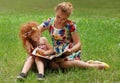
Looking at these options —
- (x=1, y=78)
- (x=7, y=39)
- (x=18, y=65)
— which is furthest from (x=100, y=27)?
(x=1, y=78)

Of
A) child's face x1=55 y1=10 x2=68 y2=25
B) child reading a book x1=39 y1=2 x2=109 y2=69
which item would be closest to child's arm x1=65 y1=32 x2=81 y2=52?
child reading a book x1=39 y1=2 x2=109 y2=69

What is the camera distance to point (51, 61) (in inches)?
260

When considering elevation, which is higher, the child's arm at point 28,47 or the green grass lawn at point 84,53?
the child's arm at point 28,47

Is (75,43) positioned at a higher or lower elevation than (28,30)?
lower

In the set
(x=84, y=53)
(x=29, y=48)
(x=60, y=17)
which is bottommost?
(x=84, y=53)

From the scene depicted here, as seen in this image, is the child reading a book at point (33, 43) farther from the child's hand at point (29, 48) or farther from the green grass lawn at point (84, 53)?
the green grass lawn at point (84, 53)

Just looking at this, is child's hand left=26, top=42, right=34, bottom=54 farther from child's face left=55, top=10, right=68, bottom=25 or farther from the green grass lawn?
child's face left=55, top=10, right=68, bottom=25

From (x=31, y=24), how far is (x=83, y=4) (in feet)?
75.8

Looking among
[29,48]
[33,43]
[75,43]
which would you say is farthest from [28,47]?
[75,43]

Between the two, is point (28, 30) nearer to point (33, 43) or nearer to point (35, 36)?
point (35, 36)

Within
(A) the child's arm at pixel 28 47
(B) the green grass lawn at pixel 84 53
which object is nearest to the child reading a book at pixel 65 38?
(B) the green grass lawn at pixel 84 53

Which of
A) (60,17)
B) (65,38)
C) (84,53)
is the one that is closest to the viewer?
(60,17)

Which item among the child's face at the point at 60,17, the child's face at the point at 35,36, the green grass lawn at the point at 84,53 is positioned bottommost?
the green grass lawn at the point at 84,53

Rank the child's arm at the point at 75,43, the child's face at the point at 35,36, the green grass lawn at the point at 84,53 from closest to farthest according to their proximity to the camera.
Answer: the green grass lawn at the point at 84,53, the child's arm at the point at 75,43, the child's face at the point at 35,36
